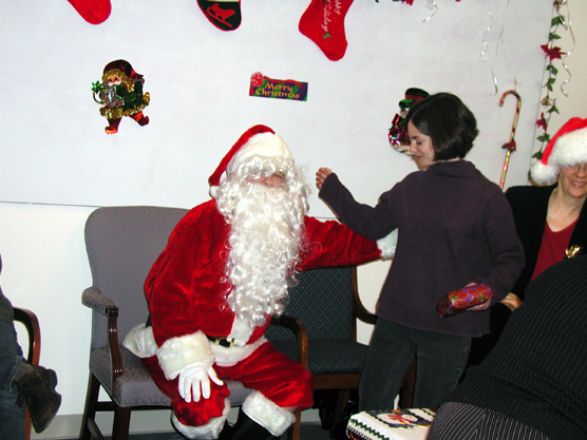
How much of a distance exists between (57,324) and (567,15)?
132 inches

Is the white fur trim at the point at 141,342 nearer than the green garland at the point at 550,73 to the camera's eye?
Yes

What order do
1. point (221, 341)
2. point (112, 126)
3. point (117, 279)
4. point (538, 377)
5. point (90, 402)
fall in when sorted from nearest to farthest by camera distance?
point (538, 377), point (221, 341), point (90, 402), point (117, 279), point (112, 126)

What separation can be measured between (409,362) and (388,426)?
649 millimetres

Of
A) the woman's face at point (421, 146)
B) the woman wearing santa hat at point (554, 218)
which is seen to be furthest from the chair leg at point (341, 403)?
the woman's face at point (421, 146)

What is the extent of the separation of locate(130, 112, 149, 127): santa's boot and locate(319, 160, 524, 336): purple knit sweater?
4.66ft

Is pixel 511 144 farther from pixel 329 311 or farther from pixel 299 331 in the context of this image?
pixel 299 331

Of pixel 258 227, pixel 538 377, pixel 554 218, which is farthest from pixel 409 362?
pixel 538 377

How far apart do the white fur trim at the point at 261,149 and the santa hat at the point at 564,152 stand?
121cm

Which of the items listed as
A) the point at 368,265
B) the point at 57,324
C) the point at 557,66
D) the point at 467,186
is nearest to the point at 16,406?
the point at 57,324

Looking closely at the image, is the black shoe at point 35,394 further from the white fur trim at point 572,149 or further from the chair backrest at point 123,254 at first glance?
the white fur trim at point 572,149

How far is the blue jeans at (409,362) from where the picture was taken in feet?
8.09

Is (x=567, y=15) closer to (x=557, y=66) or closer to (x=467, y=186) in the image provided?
(x=557, y=66)

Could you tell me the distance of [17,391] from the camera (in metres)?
2.45

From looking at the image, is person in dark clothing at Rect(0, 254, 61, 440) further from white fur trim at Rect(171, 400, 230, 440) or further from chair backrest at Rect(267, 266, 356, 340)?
chair backrest at Rect(267, 266, 356, 340)
